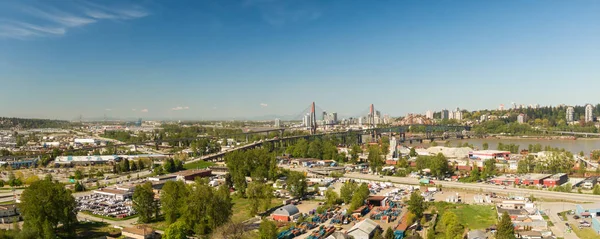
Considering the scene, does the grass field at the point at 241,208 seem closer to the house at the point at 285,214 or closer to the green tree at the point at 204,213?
the house at the point at 285,214

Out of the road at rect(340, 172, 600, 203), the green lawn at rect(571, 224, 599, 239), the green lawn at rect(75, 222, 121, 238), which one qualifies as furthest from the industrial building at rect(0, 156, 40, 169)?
the green lawn at rect(571, 224, 599, 239)

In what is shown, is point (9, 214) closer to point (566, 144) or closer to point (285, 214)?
point (285, 214)

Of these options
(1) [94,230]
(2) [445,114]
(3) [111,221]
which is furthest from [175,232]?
(2) [445,114]

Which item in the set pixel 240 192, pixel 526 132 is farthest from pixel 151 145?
pixel 526 132

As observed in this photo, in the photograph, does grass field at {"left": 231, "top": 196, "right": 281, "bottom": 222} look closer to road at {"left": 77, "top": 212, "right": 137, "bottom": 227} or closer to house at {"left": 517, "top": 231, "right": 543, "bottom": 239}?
road at {"left": 77, "top": 212, "right": 137, "bottom": 227}

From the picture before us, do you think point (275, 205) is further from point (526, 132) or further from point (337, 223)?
point (526, 132)

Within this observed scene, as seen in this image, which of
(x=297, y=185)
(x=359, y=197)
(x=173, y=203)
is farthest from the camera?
(x=297, y=185)

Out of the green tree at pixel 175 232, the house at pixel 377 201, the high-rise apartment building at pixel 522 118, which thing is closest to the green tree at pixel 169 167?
the house at pixel 377 201
